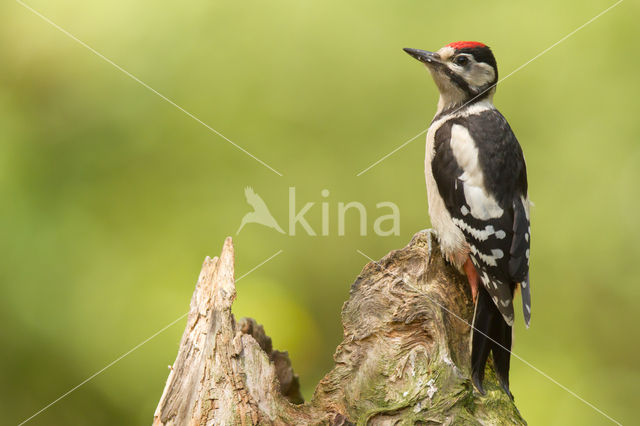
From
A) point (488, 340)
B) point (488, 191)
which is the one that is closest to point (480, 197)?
point (488, 191)

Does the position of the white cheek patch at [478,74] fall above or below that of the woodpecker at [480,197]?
above

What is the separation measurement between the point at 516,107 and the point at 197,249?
224 centimetres

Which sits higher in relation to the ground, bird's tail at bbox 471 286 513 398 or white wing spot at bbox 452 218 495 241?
white wing spot at bbox 452 218 495 241

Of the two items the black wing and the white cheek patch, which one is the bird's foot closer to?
the black wing

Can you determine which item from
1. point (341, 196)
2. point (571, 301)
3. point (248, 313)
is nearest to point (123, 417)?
point (248, 313)

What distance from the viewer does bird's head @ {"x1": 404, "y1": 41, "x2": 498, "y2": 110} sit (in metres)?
3.37

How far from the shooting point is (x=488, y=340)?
2629 mm

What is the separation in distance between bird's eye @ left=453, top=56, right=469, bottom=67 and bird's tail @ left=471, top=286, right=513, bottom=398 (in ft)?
4.10

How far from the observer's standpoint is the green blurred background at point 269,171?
368 centimetres

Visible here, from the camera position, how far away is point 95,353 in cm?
362

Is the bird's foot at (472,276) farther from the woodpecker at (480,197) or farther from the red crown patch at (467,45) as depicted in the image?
the red crown patch at (467,45)

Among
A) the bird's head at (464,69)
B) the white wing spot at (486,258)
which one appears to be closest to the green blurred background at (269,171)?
the bird's head at (464,69)

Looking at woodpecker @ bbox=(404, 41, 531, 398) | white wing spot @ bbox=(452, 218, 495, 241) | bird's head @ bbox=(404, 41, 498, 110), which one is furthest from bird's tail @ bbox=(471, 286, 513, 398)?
bird's head @ bbox=(404, 41, 498, 110)

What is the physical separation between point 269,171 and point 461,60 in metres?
1.35
